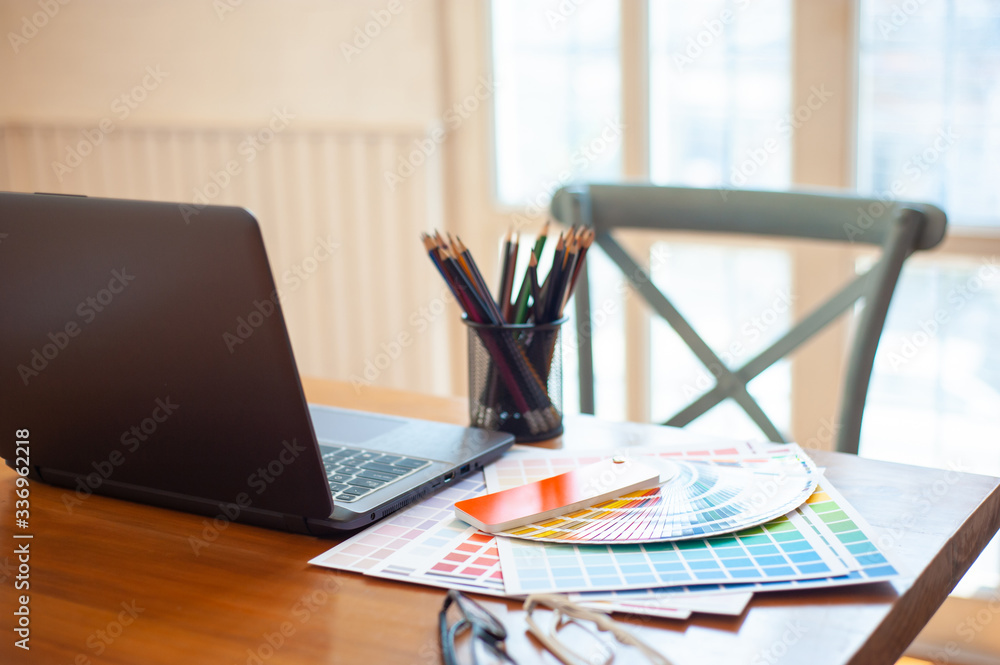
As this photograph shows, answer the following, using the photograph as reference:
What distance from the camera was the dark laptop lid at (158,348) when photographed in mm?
645

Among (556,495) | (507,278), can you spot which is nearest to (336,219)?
(507,278)

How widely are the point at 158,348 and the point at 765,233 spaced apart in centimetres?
79

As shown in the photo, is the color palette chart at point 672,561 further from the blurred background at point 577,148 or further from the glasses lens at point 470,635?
the blurred background at point 577,148

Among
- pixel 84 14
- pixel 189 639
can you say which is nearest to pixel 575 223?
pixel 189 639

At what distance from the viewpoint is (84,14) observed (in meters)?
2.58

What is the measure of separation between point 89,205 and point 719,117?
5.15ft

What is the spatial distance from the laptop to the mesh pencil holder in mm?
102

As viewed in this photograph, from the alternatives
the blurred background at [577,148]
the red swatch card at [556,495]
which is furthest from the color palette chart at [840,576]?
the blurred background at [577,148]

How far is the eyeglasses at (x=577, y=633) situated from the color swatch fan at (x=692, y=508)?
3.6 inches

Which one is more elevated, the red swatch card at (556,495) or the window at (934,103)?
the window at (934,103)

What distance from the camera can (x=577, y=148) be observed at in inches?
86.4

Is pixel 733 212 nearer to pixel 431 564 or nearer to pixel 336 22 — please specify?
pixel 431 564

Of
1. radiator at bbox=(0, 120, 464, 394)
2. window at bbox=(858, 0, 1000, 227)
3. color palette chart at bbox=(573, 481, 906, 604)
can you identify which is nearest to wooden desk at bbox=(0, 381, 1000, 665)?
color palette chart at bbox=(573, 481, 906, 604)

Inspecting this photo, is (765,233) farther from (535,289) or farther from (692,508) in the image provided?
(692,508)
